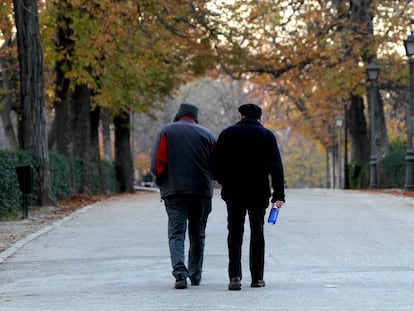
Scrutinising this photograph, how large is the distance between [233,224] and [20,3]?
16.6 m

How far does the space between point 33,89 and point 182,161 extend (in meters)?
16.3

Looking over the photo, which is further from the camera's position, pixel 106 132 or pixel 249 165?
pixel 106 132

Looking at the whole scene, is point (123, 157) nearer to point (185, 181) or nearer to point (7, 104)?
point (7, 104)

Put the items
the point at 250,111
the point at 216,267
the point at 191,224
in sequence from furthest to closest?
the point at 216,267 < the point at 191,224 < the point at 250,111

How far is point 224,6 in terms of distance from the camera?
38719 mm

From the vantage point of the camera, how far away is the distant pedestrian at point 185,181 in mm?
11172

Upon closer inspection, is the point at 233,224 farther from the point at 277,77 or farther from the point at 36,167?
the point at 277,77

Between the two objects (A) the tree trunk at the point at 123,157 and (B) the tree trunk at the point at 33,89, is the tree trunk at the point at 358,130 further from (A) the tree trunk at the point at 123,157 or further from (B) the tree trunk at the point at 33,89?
(B) the tree trunk at the point at 33,89

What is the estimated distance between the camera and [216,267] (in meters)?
13.0

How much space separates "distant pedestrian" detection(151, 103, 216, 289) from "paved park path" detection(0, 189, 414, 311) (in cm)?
44

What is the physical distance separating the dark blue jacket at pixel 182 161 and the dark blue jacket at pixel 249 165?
0.36m

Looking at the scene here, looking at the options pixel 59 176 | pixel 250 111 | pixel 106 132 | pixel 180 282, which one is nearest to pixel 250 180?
pixel 250 111

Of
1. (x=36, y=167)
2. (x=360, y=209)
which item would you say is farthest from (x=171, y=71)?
(x=360, y=209)

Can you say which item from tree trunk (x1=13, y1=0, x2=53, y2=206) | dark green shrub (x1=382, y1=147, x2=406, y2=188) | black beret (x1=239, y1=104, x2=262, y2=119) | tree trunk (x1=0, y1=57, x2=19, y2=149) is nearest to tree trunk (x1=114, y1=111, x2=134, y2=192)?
tree trunk (x1=0, y1=57, x2=19, y2=149)
